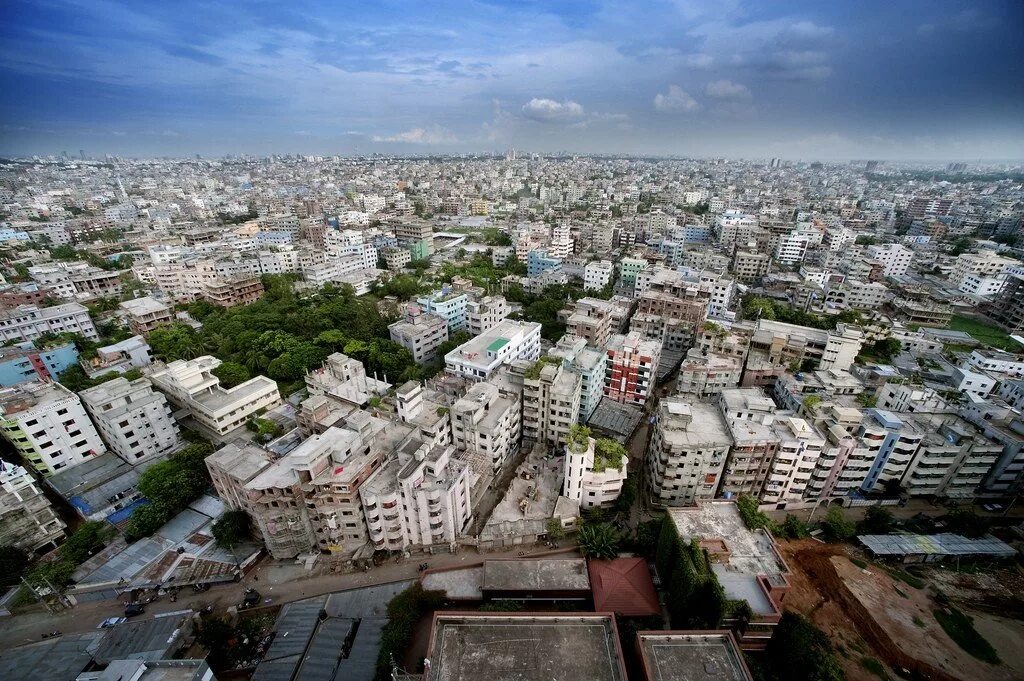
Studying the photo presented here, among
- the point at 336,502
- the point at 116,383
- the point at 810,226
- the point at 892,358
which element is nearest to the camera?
the point at 336,502

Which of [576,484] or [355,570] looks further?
[576,484]

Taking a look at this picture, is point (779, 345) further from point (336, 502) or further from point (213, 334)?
point (213, 334)

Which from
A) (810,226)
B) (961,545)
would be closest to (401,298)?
(961,545)

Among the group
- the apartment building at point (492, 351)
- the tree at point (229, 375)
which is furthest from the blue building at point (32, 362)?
the apartment building at point (492, 351)

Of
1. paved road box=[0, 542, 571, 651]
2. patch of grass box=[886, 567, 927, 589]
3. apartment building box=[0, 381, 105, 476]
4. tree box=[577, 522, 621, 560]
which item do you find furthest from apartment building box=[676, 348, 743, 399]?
apartment building box=[0, 381, 105, 476]

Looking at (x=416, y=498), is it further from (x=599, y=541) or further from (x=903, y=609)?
(x=903, y=609)

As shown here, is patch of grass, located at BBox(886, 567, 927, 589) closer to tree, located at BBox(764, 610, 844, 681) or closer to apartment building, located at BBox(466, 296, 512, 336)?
tree, located at BBox(764, 610, 844, 681)

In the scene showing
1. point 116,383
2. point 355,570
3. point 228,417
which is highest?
Answer: point 116,383
